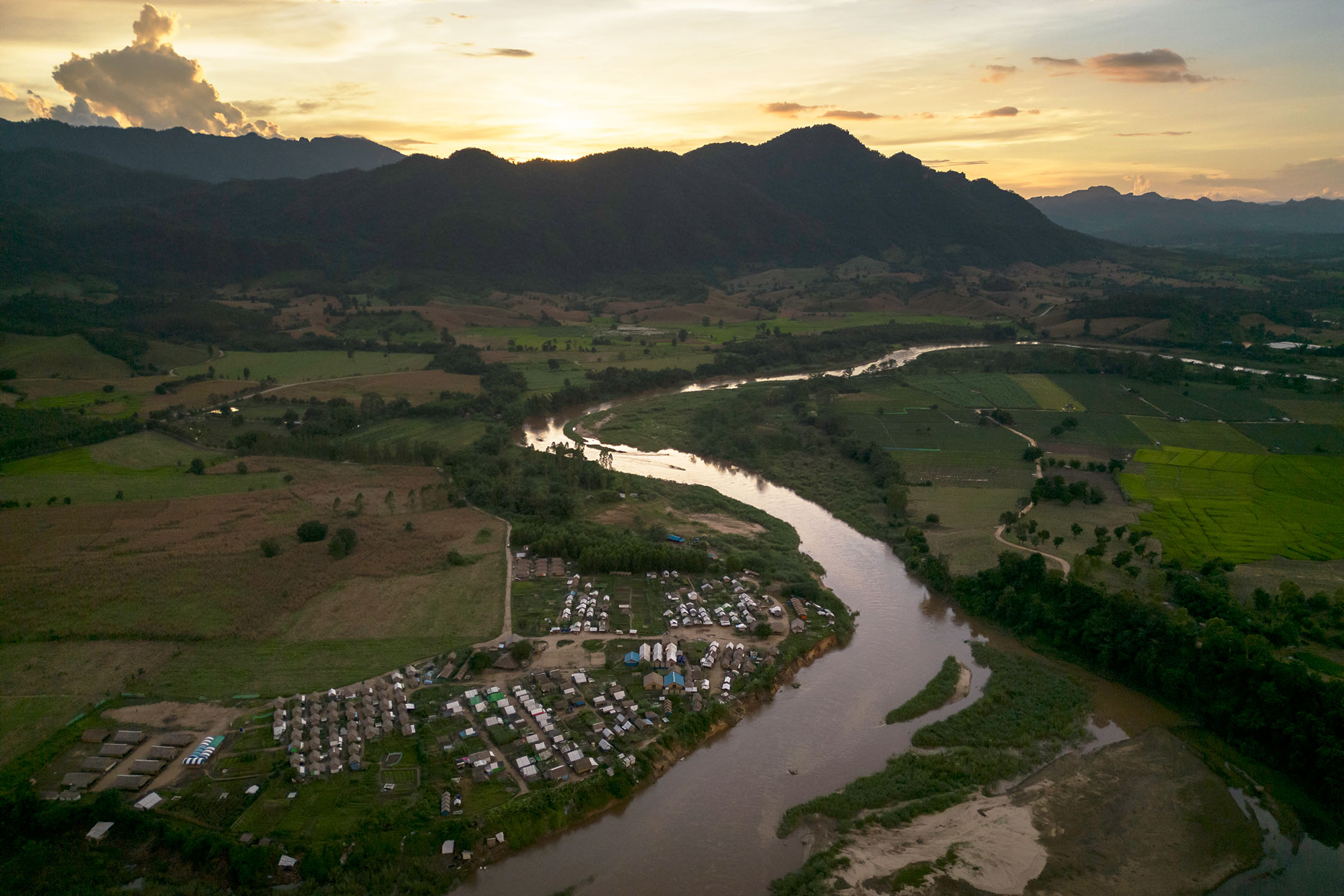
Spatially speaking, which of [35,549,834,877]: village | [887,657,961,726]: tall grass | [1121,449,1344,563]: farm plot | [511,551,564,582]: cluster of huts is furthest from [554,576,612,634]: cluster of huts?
[1121,449,1344,563]: farm plot

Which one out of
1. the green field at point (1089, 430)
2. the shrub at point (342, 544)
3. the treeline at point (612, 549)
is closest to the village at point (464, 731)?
the treeline at point (612, 549)

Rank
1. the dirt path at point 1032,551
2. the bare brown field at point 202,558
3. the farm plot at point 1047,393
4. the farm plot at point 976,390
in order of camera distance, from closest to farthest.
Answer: the bare brown field at point 202,558 → the dirt path at point 1032,551 → the farm plot at point 1047,393 → the farm plot at point 976,390

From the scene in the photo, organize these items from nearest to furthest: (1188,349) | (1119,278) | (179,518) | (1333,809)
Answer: (1333,809), (179,518), (1188,349), (1119,278)

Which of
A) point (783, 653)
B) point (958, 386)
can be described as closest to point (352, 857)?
point (783, 653)

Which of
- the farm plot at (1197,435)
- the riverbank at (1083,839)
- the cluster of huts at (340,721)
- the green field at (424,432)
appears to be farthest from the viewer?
the green field at (424,432)

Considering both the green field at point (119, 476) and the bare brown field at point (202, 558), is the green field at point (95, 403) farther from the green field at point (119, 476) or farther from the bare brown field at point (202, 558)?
the bare brown field at point (202, 558)

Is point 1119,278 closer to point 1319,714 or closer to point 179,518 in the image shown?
point 1319,714
